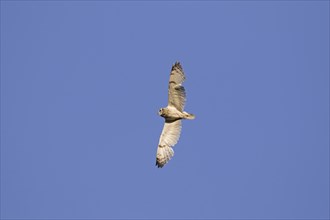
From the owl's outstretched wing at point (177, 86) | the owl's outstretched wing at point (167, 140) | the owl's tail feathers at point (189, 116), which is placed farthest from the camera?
the owl's outstretched wing at point (167, 140)

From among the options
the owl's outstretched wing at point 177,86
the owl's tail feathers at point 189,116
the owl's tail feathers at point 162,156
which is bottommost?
the owl's tail feathers at point 162,156

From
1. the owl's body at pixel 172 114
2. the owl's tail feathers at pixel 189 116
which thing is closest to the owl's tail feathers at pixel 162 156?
the owl's body at pixel 172 114

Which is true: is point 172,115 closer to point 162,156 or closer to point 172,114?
point 172,114

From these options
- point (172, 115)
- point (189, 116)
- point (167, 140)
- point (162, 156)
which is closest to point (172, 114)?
point (172, 115)

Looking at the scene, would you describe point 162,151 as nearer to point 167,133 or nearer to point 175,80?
point 167,133

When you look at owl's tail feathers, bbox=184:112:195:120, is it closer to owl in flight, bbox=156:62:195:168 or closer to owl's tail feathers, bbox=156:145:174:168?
owl in flight, bbox=156:62:195:168

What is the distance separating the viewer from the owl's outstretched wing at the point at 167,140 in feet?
143

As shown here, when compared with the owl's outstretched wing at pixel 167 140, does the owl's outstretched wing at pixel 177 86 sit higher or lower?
higher

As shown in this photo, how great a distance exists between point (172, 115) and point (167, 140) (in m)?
1.37

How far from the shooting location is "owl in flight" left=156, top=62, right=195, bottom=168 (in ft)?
139

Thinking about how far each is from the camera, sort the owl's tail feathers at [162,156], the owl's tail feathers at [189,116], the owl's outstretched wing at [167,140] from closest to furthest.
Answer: the owl's tail feathers at [189,116] < the owl's outstretched wing at [167,140] < the owl's tail feathers at [162,156]

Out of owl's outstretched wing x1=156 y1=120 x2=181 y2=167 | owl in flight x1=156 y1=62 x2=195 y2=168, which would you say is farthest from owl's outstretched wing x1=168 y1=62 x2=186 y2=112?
owl's outstretched wing x1=156 y1=120 x2=181 y2=167

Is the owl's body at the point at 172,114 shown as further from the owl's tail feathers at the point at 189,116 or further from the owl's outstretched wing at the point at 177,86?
the owl's outstretched wing at the point at 177,86

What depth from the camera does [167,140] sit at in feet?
143
